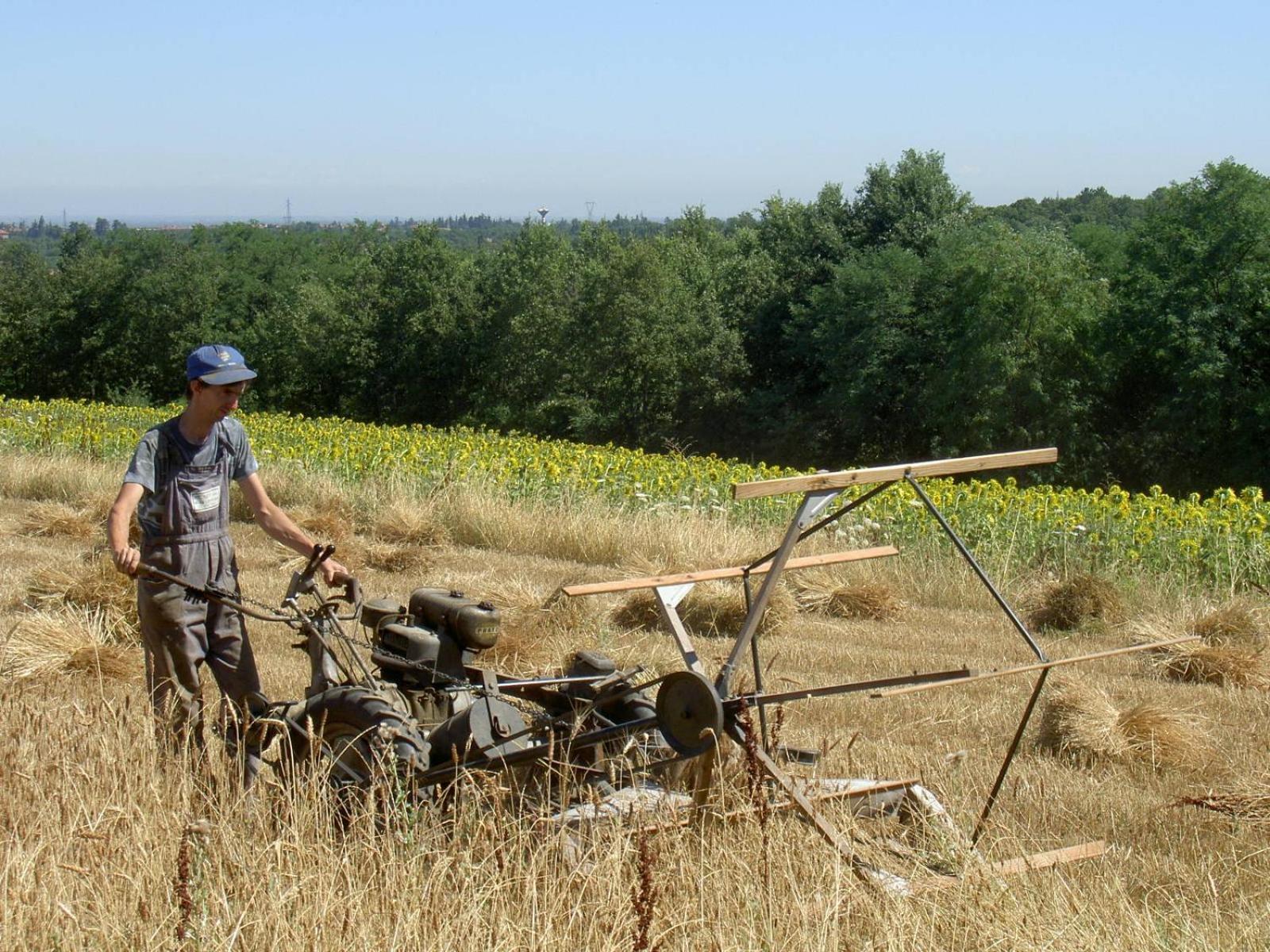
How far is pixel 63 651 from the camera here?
6992 millimetres

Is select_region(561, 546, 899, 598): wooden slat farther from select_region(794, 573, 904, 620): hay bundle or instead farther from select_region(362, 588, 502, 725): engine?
select_region(794, 573, 904, 620): hay bundle

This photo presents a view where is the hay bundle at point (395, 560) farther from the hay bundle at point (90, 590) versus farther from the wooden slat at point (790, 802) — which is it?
the wooden slat at point (790, 802)

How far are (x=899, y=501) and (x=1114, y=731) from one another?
572 cm

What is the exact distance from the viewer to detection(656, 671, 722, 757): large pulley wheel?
12.0 feet

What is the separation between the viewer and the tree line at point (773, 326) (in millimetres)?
39344

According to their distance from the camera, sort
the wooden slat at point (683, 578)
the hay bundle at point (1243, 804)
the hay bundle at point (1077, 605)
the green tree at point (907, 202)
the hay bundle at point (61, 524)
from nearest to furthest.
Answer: the wooden slat at point (683, 578) → the hay bundle at point (1243, 804) → the hay bundle at point (1077, 605) → the hay bundle at point (61, 524) → the green tree at point (907, 202)

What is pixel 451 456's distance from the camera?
50.6 ft

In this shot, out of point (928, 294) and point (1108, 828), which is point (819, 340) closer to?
point (928, 294)

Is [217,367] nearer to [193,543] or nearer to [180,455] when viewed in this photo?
[180,455]

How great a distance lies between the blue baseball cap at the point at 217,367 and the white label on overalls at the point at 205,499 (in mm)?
460

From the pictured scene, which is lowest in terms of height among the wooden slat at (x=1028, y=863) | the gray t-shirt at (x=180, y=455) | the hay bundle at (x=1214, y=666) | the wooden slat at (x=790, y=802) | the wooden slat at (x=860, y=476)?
the hay bundle at (x=1214, y=666)

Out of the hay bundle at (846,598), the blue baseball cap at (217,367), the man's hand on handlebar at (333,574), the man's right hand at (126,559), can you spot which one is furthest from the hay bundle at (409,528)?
the man's right hand at (126,559)

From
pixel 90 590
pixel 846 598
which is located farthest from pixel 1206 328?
pixel 90 590

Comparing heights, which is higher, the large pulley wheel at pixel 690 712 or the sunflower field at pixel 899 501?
the large pulley wheel at pixel 690 712
